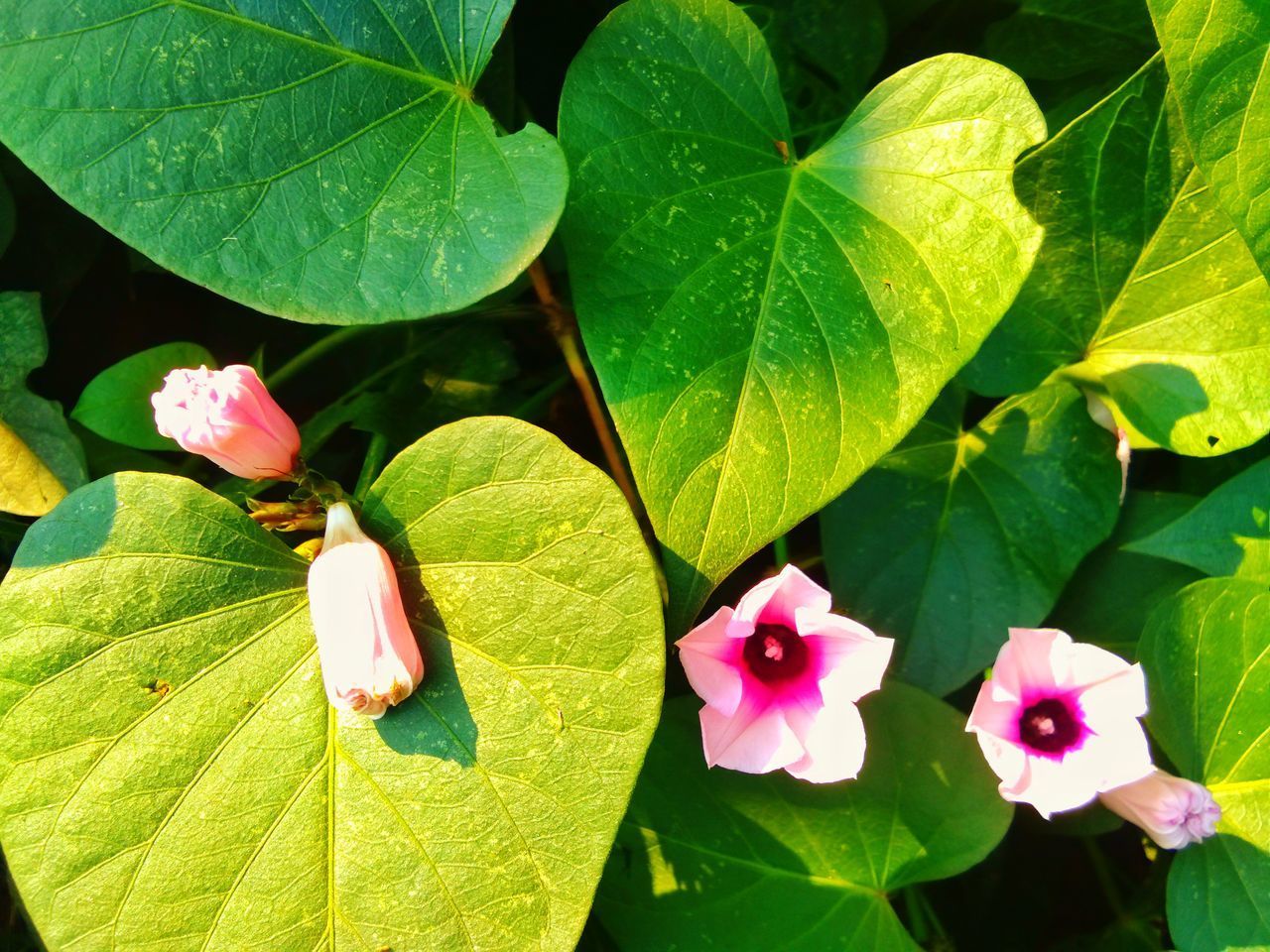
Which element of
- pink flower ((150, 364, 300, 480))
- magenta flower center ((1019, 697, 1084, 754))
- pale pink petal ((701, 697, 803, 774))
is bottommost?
magenta flower center ((1019, 697, 1084, 754))

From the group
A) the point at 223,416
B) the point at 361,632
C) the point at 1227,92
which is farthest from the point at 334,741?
the point at 1227,92

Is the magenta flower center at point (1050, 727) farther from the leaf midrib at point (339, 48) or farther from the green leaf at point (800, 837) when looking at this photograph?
the leaf midrib at point (339, 48)

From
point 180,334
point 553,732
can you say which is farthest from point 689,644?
point 180,334

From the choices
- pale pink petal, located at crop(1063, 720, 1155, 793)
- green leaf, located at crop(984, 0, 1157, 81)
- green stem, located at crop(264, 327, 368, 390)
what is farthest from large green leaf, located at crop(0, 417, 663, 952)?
green leaf, located at crop(984, 0, 1157, 81)

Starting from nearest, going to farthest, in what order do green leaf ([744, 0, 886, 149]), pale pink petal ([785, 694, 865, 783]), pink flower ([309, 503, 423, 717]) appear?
pink flower ([309, 503, 423, 717]) → pale pink petal ([785, 694, 865, 783]) → green leaf ([744, 0, 886, 149])

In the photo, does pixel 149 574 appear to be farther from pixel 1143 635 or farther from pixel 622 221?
pixel 1143 635

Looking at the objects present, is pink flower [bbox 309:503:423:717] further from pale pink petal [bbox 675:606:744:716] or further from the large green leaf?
pale pink petal [bbox 675:606:744:716]

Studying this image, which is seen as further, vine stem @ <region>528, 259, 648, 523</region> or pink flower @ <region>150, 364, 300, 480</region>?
vine stem @ <region>528, 259, 648, 523</region>
